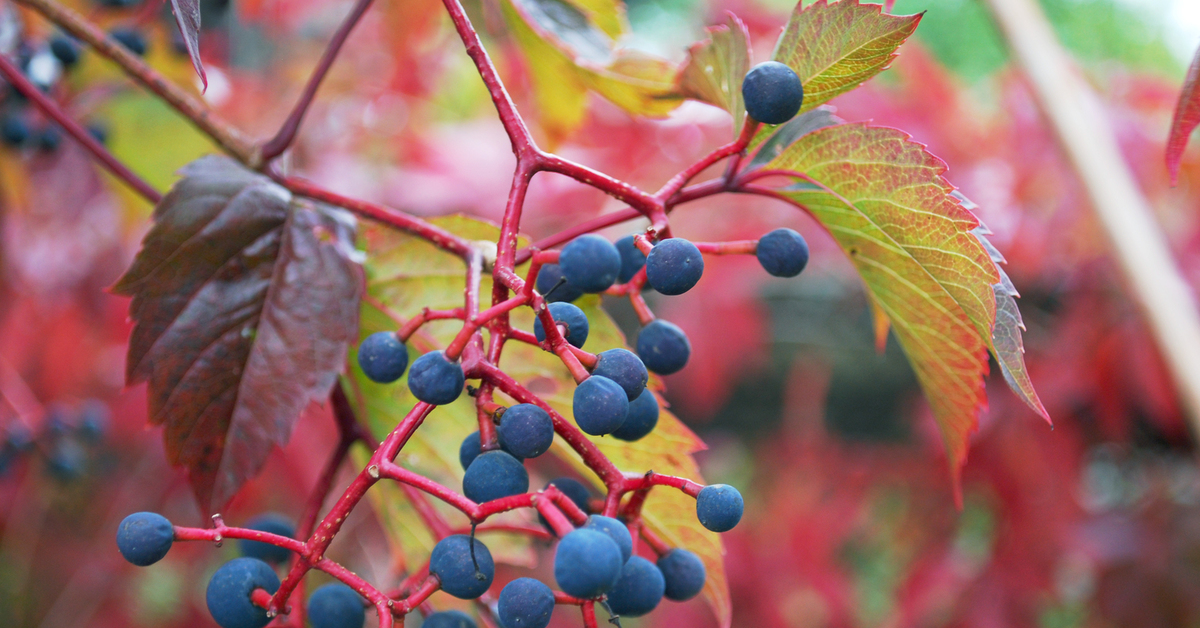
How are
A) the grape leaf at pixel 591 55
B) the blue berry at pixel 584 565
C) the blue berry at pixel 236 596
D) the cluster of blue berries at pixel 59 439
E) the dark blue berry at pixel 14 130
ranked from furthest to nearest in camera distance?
the cluster of blue berries at pixel 59 439 → the dark blue berry at pixel 14 130 → the grape leaf at pixel 591 55 → the blue berry at pixel 236 596 → the blue berry at pixel 584 565

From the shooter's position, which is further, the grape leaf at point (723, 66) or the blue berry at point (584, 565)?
the grape leaf at point (723, 66)

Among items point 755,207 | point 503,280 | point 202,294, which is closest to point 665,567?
point 503,280

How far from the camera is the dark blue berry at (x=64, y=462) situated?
5.35 feet

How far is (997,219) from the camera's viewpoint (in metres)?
1.71

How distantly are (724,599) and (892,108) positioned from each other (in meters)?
1.56

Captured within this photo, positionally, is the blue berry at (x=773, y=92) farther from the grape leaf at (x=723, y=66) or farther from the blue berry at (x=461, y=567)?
the blue berry at (x=461, y=567)

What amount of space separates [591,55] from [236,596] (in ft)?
2.33

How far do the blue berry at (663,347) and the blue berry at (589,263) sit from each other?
0.45 feet

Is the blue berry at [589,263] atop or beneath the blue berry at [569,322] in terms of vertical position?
atop

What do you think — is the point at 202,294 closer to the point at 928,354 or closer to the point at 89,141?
the point at 89,141

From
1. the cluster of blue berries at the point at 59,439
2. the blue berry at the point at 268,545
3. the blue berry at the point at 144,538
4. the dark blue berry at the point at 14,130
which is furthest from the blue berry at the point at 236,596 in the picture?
the cluster of blue berries at the point at 59,439

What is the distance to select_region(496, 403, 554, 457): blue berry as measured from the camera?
1.59ft

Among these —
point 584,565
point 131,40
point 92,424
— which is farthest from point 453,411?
point 92,424

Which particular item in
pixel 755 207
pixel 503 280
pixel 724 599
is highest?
pixel 755 207
